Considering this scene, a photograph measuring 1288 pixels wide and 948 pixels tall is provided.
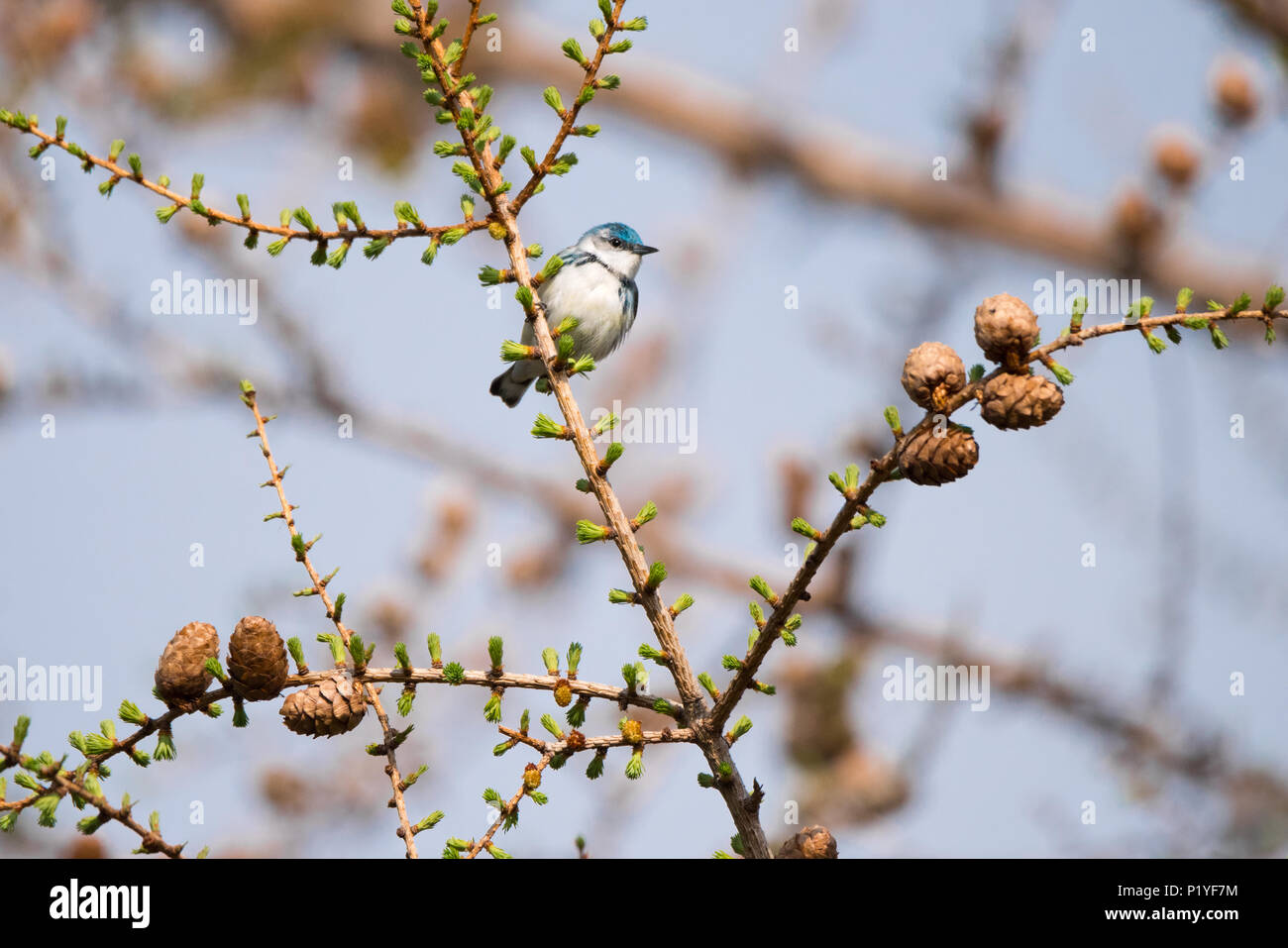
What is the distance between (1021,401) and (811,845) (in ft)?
2.99

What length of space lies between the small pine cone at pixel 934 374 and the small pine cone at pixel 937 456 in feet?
0.21

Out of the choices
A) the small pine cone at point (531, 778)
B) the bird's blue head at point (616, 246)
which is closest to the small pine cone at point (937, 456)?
the small pine cone at point (531, 778)

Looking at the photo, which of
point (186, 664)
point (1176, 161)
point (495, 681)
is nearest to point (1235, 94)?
point (1176, 161)

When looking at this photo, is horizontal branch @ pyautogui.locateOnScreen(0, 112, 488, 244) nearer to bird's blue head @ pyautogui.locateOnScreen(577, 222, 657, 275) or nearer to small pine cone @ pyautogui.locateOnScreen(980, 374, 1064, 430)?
small pine cone @ pyautogui.locateOnScreen(980, 374, 1064, 430)

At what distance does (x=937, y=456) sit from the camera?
1.89 meters

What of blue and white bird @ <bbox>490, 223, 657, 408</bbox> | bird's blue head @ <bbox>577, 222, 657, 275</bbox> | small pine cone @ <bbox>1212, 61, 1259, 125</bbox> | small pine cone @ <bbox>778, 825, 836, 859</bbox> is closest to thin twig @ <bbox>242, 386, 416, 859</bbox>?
small pine cone @ <bbox>778, 825, 836, 859</bbox>

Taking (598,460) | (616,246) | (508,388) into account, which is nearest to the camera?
(598,460)

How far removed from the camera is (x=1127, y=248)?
651 centimetres

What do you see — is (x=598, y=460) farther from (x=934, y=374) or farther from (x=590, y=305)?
(x=590, y=305)

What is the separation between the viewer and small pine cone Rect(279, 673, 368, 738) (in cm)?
200

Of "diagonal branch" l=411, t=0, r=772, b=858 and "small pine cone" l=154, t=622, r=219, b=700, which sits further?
"diagonal branch" l=411, t=0, r=772, b=858

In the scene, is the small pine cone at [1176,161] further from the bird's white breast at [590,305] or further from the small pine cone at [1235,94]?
the bird's white breast at [590,305]

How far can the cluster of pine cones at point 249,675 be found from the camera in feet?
6.27
